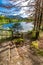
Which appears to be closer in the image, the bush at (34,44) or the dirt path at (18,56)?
the dirt path at (18,56)

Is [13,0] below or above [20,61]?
above

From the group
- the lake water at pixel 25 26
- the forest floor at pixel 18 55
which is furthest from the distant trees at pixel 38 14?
the forest floor at pixel 18 55

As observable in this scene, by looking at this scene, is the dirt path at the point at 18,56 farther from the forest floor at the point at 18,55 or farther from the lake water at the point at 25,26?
the lake water at the point at 25,26

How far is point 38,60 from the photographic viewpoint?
7.50 ft

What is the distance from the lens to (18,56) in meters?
2.33

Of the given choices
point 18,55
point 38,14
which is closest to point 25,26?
point 38,14

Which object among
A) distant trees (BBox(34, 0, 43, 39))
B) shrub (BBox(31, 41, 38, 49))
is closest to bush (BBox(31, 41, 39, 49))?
shrub (BBox(31, 41, 38, 49))

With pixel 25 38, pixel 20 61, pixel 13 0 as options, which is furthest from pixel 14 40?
pixel 13 0

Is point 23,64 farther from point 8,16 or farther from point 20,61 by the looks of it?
point 8,16

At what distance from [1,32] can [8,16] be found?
0.25 m

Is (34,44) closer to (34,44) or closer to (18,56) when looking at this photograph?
(34,44)

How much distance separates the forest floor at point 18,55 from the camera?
2.25m

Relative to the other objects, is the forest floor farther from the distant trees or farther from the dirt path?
the distant trees

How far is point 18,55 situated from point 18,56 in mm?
16
